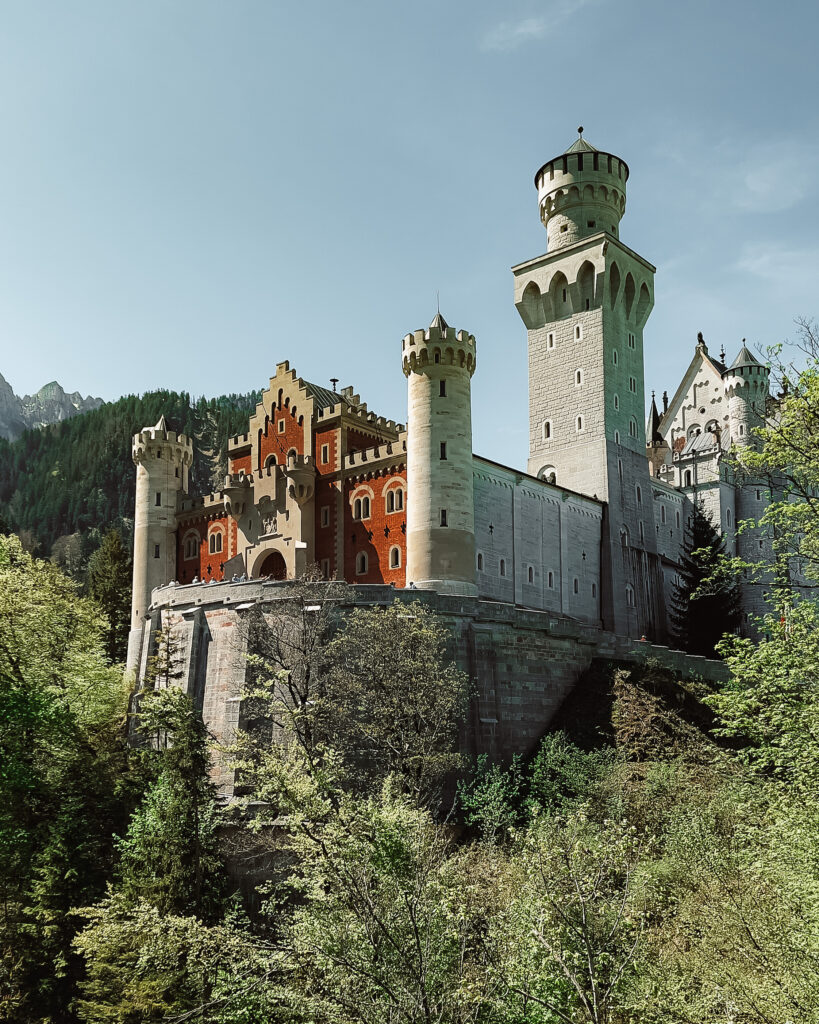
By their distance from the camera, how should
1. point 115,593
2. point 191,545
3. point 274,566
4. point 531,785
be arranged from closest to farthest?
point 531,785, point 274,566, point 191,545, point 115,593

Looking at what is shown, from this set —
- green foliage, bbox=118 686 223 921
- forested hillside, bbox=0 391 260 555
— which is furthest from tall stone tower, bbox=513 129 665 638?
forested hillside, bbox=0 391 260 555

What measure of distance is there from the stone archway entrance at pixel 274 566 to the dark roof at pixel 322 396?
27.2 feet

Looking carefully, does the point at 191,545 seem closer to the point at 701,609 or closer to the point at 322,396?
the point at 322,396

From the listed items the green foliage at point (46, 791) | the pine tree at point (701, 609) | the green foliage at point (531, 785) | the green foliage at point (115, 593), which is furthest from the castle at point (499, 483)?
the green foliage at point (531, 785)

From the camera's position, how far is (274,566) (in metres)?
52.7

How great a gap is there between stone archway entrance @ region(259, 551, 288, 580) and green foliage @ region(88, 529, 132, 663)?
1105 cm

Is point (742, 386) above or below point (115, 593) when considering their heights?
above

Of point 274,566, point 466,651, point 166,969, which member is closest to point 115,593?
point 274,566

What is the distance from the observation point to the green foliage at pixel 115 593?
59125mm

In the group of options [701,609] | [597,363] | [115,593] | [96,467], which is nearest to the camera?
[701,609]

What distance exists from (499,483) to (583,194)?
865 inches

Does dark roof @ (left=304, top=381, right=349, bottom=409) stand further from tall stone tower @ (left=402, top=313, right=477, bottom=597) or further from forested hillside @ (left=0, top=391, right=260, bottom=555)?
forested hillside @ (left=0, top=391, right=260, bottom=555)

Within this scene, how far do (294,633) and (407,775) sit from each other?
21.3 ft

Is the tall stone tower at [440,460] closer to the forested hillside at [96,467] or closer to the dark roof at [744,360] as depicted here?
the dark roof at [744,360]
